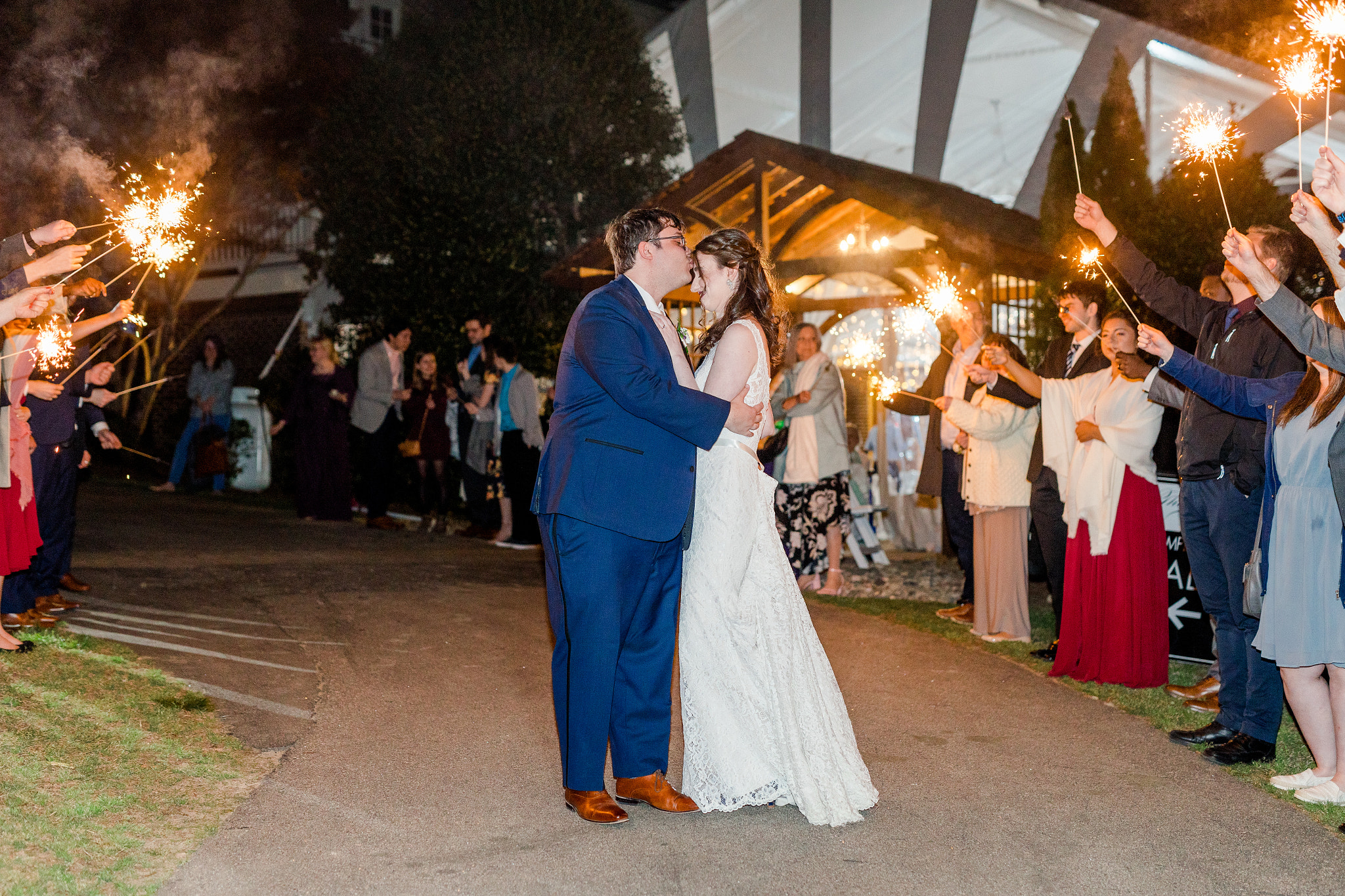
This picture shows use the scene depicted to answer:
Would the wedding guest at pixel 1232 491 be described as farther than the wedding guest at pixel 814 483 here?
No

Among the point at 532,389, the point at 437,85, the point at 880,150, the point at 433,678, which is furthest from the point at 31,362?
the point at 880,150

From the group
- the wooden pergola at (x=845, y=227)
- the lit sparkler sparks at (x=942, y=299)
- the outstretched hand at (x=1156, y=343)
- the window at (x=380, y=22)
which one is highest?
the window at (x=380, y=22)

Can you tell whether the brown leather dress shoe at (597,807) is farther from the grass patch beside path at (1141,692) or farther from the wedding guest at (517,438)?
the wedding guest at (517,438)

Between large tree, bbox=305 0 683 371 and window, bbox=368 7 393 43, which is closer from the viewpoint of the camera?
large tree, bbox=305 0 683 371

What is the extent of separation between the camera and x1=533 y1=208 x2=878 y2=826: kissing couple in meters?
4.00

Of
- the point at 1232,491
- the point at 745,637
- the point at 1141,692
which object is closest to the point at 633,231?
the point at 745,637

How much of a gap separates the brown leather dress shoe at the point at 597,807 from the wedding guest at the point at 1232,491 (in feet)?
8.60

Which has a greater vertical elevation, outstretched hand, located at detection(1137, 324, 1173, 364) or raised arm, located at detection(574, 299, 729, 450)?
outstretched hand, located at detection(1137, 324, 1173, 364)

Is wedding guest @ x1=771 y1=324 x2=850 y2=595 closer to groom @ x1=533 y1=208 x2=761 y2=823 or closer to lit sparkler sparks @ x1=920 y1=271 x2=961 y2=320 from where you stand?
lit sparkler sparks @ x1=920 y1=271 x2=961 y2=320

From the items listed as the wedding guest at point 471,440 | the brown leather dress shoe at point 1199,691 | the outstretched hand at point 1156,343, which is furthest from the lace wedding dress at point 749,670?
the wedding guest at point 471,440

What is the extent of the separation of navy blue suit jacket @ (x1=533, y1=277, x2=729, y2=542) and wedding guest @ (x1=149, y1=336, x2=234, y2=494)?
540 inches

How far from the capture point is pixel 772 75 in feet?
67.6

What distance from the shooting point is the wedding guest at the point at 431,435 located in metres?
13.0

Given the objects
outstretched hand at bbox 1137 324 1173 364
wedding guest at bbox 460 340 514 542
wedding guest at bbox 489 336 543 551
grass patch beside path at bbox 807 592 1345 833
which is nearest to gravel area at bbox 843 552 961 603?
grass patch beside path at bbox 807 592 1345 833
